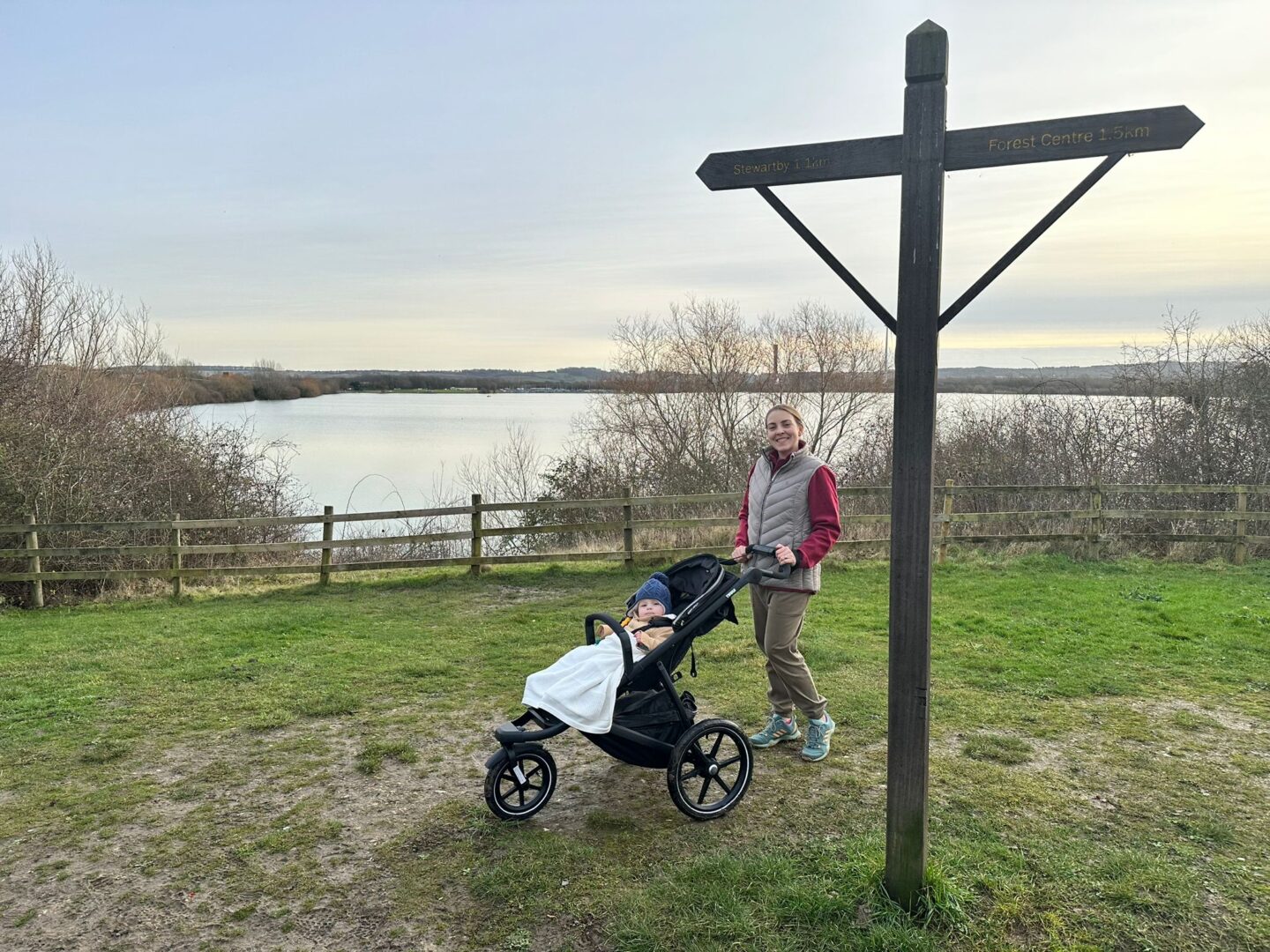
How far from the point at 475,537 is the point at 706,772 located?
7.01m

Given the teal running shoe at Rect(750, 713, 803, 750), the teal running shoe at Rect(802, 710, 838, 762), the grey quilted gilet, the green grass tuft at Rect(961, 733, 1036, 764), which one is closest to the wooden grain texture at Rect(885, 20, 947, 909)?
the grey quilted gilet

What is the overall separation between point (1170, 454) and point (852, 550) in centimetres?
812

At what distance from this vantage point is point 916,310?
2.93 metres

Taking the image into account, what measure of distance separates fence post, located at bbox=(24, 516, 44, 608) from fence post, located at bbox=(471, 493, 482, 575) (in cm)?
491

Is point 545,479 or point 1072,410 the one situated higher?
point 1072,410

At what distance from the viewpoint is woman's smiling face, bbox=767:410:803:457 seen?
4.33 metres

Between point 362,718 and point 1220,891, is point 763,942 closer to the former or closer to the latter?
point 1220,891

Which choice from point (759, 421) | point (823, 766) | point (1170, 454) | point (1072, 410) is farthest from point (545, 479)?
point (823, 766)

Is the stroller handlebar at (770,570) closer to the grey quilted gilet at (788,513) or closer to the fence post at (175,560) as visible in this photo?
the grey quilted gilet at (788,513)

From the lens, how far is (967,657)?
21.1ft

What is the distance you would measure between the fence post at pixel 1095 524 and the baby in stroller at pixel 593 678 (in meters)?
8.82

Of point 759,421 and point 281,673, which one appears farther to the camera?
point 759,421

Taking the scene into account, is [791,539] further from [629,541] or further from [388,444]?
[388,444]

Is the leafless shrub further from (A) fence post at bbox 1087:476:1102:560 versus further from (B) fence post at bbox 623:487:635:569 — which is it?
(A) fence post at bbox 1087:476:1102:560
